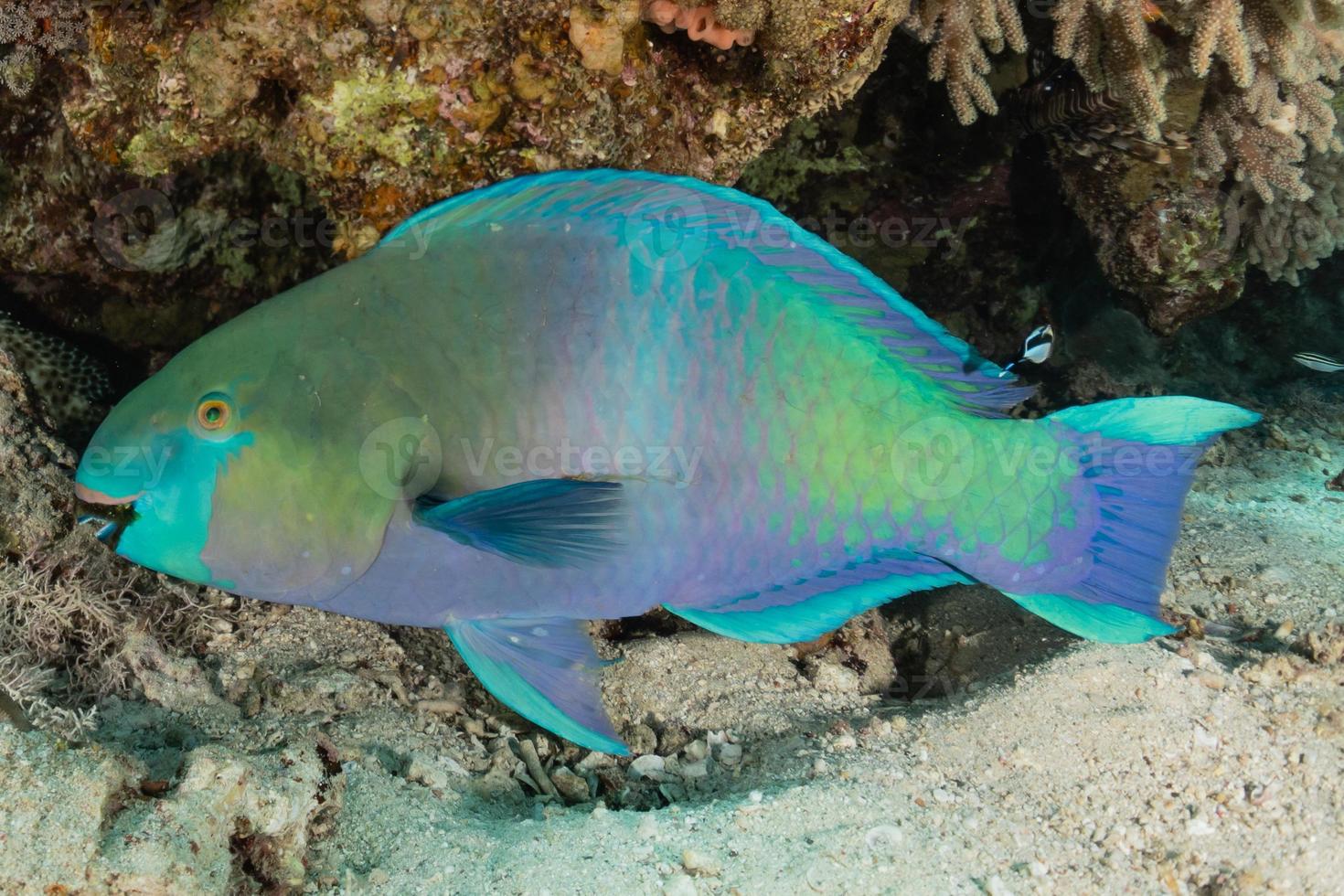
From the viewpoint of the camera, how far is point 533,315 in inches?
77.7

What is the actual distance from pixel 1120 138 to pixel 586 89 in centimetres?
286

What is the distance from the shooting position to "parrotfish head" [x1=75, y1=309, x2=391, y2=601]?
183 cm

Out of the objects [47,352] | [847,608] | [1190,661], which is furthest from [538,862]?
[47,352]

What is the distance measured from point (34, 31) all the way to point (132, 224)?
27.0 inches

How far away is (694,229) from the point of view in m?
1.98

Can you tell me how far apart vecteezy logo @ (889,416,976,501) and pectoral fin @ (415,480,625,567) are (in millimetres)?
662

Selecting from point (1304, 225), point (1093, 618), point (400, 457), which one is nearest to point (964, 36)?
point (1093, 618)

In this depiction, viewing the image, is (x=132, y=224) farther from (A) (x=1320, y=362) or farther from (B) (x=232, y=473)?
(A) (x=1320, y=362)

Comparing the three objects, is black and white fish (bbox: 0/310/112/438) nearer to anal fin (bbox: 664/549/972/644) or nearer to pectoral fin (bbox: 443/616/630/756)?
pectoral fin (bbox: 443/616/630/756)

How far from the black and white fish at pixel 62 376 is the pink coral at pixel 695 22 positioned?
280 cm

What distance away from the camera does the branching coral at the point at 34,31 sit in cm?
287
